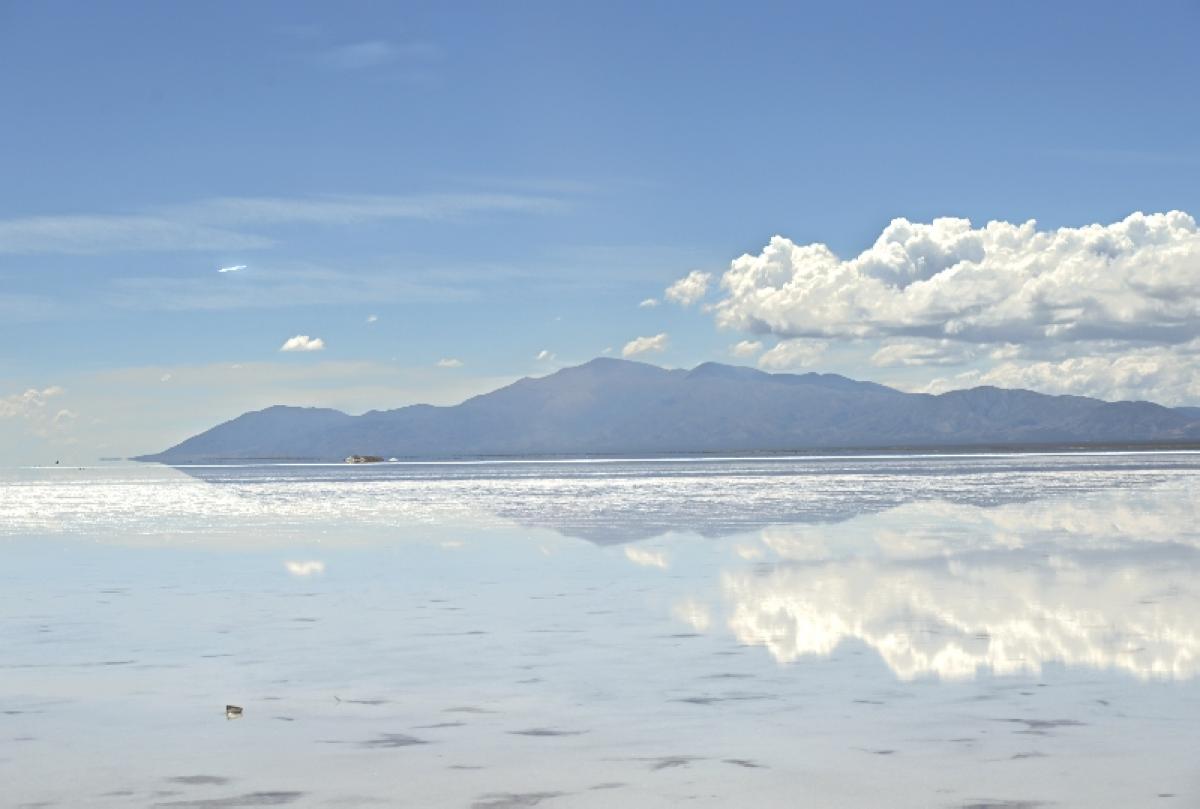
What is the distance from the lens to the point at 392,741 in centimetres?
1112

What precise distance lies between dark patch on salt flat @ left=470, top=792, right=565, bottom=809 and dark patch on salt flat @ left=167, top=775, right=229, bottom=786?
76.3 inches

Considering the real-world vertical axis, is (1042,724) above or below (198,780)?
below

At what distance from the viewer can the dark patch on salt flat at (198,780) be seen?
9.77 m

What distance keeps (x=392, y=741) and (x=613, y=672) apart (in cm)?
366

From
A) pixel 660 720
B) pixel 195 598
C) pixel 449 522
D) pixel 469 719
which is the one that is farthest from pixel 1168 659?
pixel 449 522

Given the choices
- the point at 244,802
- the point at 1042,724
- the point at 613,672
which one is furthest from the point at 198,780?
the point at 1042,724

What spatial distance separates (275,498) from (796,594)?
47576mm

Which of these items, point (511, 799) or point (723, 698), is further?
point (723, 698)

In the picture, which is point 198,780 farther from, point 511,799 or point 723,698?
point 723,698

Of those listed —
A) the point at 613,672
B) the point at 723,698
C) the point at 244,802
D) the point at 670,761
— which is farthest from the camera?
the point at 613,672

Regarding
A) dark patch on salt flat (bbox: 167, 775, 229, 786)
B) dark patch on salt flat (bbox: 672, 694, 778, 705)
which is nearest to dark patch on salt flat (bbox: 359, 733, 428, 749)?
dark patch on salt flat (bbox: 167, 775, 229, 786)

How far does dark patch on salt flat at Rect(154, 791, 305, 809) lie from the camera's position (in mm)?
9102

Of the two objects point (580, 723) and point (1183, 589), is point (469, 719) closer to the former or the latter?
point (580, 723)

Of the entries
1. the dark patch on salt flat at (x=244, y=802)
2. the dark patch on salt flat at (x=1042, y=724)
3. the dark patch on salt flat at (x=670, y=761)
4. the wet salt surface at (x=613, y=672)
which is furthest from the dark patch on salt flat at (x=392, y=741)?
the dark patch on salt flat at (x=1042, y=724)
